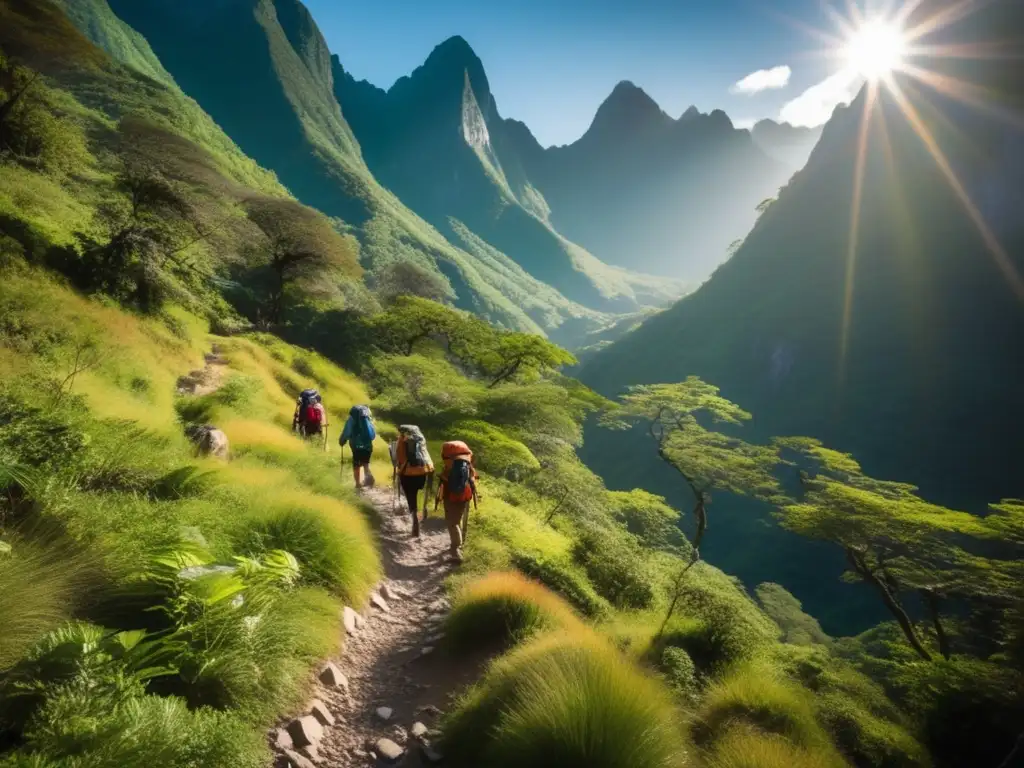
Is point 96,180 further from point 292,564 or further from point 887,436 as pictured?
point 887,436

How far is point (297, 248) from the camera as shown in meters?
30.6

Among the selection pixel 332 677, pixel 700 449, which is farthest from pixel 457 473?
pixel 700 449

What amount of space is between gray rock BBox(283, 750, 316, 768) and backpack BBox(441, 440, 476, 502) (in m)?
4.55

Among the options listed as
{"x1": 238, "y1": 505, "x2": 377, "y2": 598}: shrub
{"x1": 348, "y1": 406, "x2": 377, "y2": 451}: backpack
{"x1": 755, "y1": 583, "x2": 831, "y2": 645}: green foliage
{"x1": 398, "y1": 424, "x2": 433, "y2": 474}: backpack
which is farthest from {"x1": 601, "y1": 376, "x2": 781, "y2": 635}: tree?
{"x1": 755, "y1": 583, "x2": 831, "y2": 645}: green foliage

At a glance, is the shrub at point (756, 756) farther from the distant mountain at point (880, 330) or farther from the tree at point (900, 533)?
the distant mountain at point (880, 330)

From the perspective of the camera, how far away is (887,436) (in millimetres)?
78312

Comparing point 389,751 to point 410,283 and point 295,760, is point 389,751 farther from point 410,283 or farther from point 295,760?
point 410,283

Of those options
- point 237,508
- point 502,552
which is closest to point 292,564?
point 237,508

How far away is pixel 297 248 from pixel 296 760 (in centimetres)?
3191

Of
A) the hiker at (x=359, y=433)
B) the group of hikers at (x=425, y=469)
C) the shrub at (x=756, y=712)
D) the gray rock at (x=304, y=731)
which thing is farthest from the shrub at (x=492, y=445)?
the gray rock at (x=304, y=731)

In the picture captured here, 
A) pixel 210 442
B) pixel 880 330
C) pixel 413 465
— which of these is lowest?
pixel 210 442

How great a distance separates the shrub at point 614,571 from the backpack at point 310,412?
315 inches

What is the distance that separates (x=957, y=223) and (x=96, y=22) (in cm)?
16666

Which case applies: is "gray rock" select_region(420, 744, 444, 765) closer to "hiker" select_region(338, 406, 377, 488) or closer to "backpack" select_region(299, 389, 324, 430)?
"hiker" select_region(338, 406, 377, 488)
